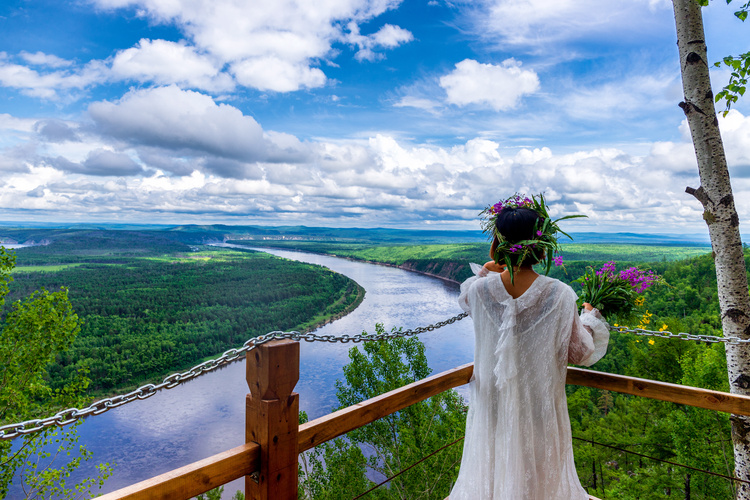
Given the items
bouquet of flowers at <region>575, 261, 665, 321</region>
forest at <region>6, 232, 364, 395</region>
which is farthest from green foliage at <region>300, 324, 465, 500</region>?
forest at <region>6, 232, 364, 395</region>

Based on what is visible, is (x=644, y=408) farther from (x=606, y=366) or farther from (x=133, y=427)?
(x=133, y=427)

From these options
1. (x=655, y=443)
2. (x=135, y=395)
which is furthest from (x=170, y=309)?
(x=135, y=395)

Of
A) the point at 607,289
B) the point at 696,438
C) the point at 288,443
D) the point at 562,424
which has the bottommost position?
the point at 696,438

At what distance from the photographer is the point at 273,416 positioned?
1.28 metres

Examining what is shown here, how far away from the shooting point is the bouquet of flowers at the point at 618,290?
2.10 meters

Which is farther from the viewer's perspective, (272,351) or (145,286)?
(145,286)

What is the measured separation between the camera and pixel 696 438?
1108cm

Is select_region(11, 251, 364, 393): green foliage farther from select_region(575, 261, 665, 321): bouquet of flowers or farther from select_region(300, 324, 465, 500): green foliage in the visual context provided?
select_region(575, 261, 665, 321): bouquet of flowers

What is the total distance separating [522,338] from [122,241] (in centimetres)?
13014

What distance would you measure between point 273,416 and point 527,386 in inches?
43.6

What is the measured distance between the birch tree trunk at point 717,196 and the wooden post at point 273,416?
2.76 meters

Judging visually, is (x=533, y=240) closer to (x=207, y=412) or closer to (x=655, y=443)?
(x=655, y=443)

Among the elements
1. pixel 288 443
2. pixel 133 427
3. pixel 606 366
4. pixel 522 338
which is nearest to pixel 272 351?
pixel 288 443

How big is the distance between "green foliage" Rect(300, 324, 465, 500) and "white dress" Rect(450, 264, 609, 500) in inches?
417
